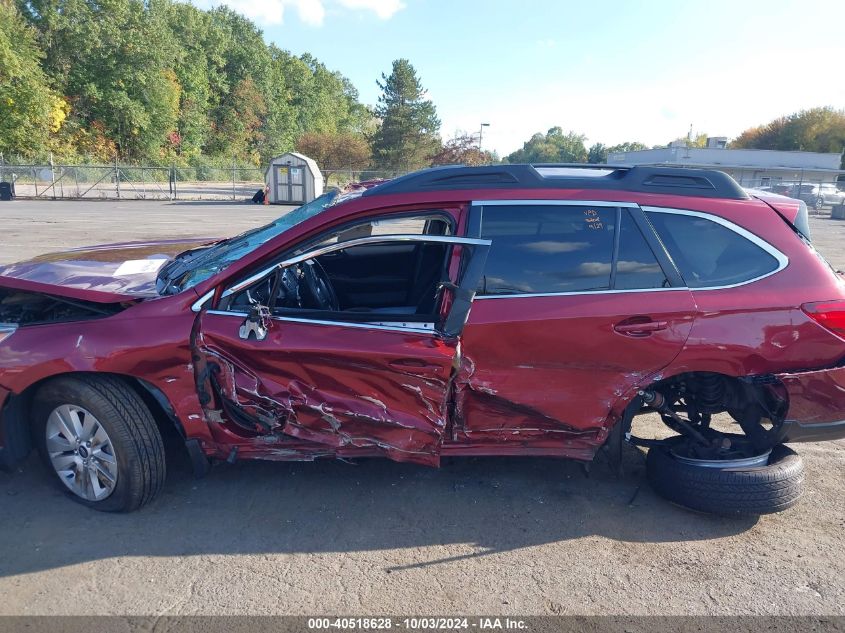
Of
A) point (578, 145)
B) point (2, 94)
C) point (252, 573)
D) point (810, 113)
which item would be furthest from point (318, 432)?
point (578, 145)

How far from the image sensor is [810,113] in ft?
228

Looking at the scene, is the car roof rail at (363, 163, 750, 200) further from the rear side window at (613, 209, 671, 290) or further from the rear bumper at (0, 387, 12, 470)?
the rear bumper at (0, 387, 12, 470)

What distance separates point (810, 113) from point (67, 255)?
84.1 m

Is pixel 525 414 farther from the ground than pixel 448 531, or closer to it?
farther from the ground

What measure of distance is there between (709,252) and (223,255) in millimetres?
2734

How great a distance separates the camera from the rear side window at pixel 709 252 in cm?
315

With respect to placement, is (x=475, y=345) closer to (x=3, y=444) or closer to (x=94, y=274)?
(x=94, y=274)

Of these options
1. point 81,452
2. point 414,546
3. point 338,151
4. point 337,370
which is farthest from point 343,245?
point 338,151

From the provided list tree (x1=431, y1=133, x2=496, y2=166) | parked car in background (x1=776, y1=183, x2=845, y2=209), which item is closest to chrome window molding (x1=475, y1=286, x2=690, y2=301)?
parked car in background (x1=776, y1=183, x2=845, y2=209)

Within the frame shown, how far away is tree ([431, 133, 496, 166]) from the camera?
50.8 m

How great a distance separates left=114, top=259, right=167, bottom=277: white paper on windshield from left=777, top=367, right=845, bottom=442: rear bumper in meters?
3.75

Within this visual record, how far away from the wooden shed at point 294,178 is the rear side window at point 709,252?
27930 millimetres

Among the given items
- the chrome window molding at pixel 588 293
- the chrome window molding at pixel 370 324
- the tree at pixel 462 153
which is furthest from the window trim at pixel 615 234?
the tree at pixel 462 153

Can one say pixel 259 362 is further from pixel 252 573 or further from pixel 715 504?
pixel 715 504
